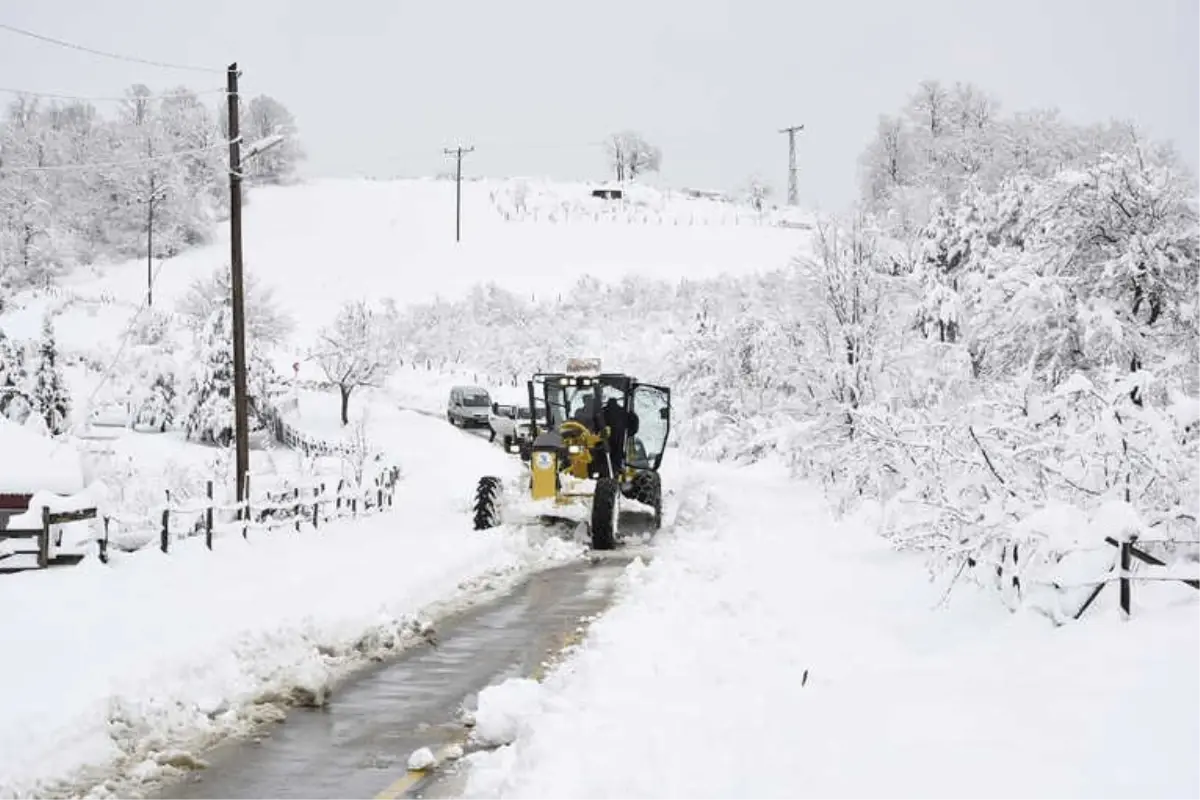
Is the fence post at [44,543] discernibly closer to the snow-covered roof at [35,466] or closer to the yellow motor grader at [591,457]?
the snow-covered roof at [35,466]

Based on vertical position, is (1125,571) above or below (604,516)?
above

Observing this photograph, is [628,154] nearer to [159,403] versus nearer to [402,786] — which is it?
[159,403]

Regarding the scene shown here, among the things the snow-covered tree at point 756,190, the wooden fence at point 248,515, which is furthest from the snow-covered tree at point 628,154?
the wooden fence at point 248,515

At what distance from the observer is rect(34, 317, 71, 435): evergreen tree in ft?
144

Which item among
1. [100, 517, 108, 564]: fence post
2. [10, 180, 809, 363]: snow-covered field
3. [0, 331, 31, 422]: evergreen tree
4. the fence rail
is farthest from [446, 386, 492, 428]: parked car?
[100, 517, 108, 564]: fence post

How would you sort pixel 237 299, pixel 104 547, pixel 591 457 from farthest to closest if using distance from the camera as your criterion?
pixel 591 457 → pixel 237 299 → pixel 104 547

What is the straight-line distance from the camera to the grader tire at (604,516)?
20516mm

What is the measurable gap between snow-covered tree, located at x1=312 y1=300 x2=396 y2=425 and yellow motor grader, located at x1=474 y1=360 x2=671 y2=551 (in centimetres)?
3674

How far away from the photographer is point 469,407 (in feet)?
179

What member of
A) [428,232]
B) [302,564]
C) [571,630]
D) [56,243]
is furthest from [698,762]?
[428,232]

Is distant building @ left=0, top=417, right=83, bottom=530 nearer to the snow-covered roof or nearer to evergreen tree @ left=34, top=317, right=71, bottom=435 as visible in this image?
the snow-covered roof

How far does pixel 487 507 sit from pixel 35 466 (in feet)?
24.5

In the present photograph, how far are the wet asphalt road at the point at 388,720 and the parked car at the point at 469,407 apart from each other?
39.2 metres

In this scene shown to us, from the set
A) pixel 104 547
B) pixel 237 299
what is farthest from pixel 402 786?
pixel 237 299
